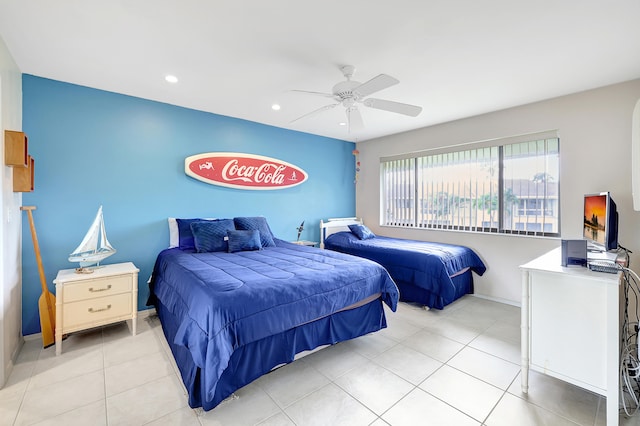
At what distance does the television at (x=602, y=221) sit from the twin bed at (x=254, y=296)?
1315 mm

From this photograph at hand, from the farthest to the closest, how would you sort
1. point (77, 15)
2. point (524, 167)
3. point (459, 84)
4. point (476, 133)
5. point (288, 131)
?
point (288, 131) → point (476, 133) → point (524, 167) → point (459, 84) → point (77, 15)

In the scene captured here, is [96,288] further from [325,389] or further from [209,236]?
[325,389]

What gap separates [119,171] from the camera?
305 cm

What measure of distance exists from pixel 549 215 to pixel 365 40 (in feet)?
9.88

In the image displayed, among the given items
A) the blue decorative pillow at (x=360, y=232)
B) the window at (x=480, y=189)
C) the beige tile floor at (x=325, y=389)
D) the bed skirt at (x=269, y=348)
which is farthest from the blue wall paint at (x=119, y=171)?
the window at (x=480, y=189)

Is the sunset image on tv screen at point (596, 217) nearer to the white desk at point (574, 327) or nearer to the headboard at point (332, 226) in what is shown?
the white desk at point (574, 327)

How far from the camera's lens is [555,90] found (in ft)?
9.73

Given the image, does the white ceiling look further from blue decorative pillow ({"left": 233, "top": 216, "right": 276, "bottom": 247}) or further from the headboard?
the headboard

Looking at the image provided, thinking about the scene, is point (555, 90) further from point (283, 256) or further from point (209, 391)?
point (209, 391)

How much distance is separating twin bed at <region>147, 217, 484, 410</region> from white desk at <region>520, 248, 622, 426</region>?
1.02 m

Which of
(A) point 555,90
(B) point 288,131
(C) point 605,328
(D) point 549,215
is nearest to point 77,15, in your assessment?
(B) point 288,131

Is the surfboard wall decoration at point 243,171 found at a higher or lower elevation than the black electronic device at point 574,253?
higher

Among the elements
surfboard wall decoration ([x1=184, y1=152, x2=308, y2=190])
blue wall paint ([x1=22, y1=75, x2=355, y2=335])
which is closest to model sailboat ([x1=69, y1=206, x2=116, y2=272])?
blue wall paint ([x1=22, y1=75, x2=355, y2=335])

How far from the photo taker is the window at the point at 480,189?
3373 millimetres
